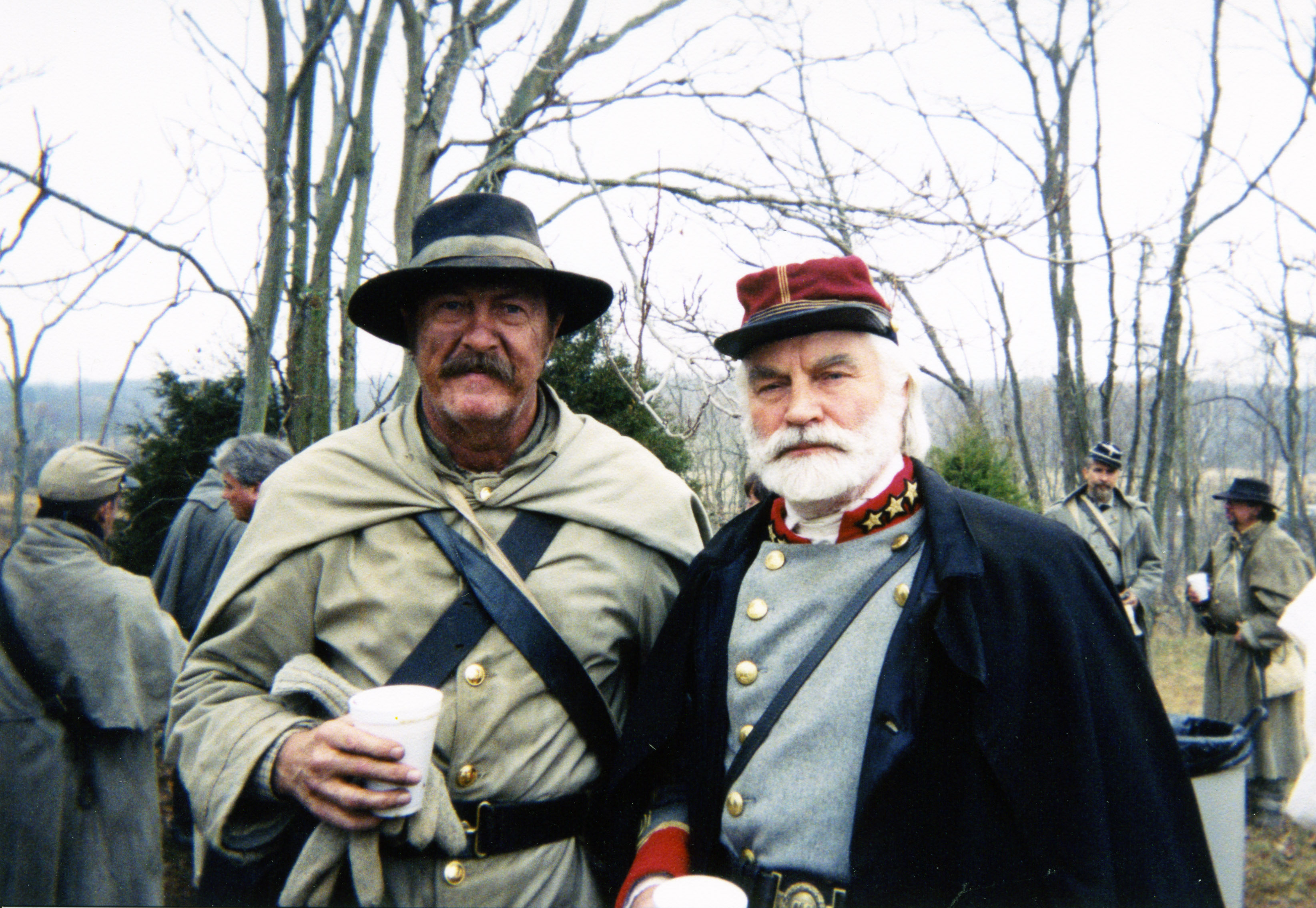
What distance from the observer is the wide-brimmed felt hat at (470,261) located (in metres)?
2.32

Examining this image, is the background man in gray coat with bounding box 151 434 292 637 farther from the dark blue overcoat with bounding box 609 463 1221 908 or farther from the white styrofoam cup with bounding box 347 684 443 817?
the dark blue overcoat with bounding box 609 463 1221 908

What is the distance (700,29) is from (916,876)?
660 centimetres

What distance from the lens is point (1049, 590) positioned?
1.71 meters

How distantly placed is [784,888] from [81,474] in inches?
133

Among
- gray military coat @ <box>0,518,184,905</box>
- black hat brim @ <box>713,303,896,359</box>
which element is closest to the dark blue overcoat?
black hat brim @ <box>713,303,896,359</box>

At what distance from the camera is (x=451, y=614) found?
6.88 ft

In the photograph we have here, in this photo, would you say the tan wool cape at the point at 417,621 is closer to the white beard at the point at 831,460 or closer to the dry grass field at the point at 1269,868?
the white beard at the point at 831,460

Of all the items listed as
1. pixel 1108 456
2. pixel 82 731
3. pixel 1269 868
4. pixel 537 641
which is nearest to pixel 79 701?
pixel 82 731

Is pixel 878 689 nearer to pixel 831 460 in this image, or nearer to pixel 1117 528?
pixel 831 460

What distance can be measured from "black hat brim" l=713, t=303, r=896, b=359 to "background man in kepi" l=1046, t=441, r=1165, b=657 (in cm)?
566

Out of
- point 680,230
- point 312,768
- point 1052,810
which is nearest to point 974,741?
point 1052,810

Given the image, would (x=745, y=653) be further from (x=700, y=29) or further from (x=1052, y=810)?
(x=700, y=29)

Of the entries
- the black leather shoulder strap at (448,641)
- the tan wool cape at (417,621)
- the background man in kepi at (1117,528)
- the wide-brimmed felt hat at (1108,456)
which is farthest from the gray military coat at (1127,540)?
the black leather shoulder strap at (448,641)

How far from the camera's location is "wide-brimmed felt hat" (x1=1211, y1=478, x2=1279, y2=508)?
608cm
